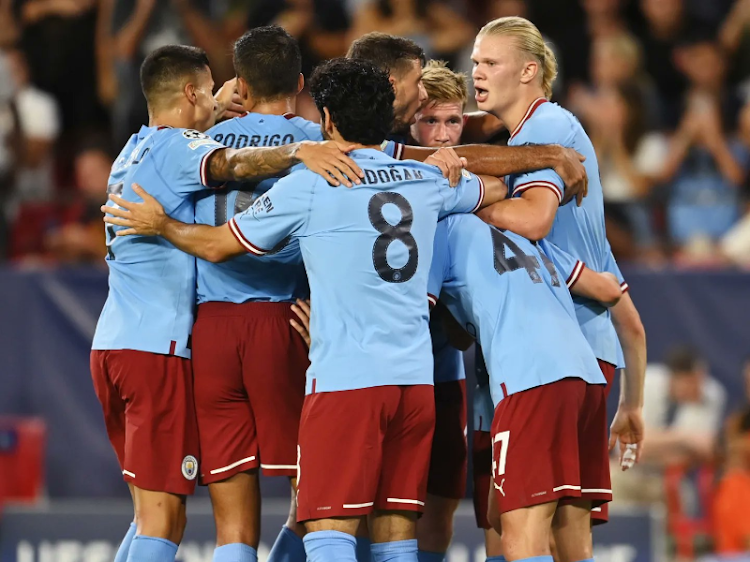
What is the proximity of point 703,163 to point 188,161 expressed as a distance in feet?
21.4

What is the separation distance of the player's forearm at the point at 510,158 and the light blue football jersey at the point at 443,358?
794mm

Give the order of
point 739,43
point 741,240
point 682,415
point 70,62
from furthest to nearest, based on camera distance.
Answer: point 70,62 < point 739,43 < point 741,240 < point 682,415

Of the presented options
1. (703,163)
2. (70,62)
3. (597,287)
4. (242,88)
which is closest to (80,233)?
(70,62)

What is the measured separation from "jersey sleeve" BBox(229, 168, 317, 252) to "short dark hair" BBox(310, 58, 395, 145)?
266 millimetres

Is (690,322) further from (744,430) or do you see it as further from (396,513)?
(396,513)

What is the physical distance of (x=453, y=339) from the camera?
5516 mm

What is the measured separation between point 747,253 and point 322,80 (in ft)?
19.3

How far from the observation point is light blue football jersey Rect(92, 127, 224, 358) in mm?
5289

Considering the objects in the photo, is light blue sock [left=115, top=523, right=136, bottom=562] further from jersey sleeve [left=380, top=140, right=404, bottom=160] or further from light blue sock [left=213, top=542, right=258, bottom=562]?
jersey sleeve [left=380, top=140, right=404, bottom=160]

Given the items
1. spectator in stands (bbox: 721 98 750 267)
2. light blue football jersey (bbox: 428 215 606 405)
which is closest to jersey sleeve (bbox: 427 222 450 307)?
light blue football jersey (bbox: 428 215 606 405)

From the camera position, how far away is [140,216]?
521cm

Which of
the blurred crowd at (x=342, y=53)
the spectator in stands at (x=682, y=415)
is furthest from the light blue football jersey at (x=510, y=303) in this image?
the blurred crowd at (x=342, y=53)

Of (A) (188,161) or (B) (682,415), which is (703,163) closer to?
(B) (682,415)

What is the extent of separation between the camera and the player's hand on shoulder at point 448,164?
498 cm
